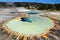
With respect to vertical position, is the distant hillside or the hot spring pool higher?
the distant hillside

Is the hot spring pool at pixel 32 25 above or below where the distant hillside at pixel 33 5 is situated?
Answer: below

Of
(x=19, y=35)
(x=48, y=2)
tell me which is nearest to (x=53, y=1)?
(x=48, y=2)

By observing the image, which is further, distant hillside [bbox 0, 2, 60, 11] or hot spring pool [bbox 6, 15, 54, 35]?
distant hillside [bbox 0, 2, 60, 11]

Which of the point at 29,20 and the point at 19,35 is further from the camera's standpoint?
the point at 29,20

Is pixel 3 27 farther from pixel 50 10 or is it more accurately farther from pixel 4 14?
pixel 50 10

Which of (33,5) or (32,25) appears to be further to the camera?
(33,5)

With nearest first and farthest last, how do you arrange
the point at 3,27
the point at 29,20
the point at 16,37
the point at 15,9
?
the point at 16,37 < the point at 3,27 < the point at 29,20 < the point at 15,9

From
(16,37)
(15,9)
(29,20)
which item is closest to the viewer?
(16,37)

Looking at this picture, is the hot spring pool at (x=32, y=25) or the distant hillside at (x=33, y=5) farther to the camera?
the distant hillside at (x=33, y=5)
